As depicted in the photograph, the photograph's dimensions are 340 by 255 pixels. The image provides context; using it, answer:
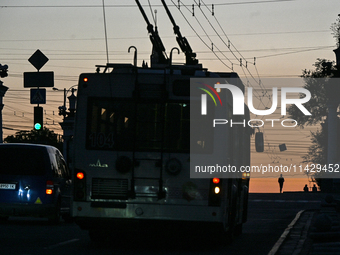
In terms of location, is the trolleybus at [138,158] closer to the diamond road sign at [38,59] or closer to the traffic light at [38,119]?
the traffic light at [38,119]

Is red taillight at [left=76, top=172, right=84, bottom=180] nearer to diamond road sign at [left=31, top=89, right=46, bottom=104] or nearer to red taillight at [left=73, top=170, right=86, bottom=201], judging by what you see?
red taillight at [left=73, top=170, right=86, bottom=201]

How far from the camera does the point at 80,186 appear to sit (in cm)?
1202

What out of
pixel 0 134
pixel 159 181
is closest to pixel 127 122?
pixel 159 181

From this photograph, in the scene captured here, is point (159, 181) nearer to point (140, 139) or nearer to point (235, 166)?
point (140, 139)

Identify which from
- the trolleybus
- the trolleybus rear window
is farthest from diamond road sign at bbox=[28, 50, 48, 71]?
the trolleybus rear window

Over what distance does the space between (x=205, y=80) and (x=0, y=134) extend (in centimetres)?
3937

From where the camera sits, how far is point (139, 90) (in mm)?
12188

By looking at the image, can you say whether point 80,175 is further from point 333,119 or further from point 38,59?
point 333,119

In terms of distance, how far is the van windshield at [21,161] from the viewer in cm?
1725

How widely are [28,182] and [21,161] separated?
23.1 inches

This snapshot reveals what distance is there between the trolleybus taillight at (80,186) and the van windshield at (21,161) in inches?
218

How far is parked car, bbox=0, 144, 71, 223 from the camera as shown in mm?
17031

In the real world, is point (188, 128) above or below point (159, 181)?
above

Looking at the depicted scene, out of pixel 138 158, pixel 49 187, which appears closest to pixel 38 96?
pixel 49 187
